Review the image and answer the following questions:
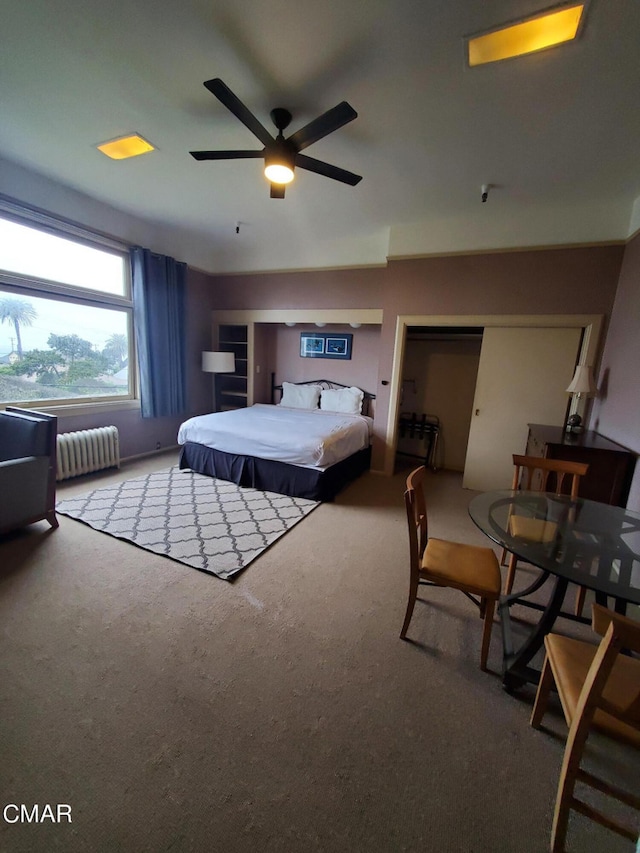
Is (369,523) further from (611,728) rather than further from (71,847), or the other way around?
(71,847)

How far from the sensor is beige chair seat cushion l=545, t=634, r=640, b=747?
0.97 m

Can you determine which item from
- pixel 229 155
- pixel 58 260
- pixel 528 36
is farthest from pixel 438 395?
pixel 58 260

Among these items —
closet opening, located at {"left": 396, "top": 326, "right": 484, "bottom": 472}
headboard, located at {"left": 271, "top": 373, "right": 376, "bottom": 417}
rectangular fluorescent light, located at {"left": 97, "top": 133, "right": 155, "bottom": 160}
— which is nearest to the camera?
rectangular fluorescent light, located at {"left": 97, "top": 133, "right": 155, "bottom": 160}

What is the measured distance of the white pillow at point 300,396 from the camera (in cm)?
486

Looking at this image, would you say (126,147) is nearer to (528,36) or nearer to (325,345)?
(528,36)

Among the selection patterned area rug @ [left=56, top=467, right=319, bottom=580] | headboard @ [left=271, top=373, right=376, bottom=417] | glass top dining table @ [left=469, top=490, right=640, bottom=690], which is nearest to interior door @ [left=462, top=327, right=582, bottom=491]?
headboard @ [left=271, top=373, right=376, bottom=417]

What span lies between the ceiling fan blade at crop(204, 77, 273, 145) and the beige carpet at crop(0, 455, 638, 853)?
2.69m

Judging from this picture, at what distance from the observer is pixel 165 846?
945mm

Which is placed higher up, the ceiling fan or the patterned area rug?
the ceiling fan

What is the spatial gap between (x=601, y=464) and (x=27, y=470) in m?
4.18

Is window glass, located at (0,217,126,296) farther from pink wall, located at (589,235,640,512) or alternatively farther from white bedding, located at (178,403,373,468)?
pink wall, located at (589,235,640,512)

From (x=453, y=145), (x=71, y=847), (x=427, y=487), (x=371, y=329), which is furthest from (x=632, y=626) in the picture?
(x=371, y=329)

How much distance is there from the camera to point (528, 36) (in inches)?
60.1

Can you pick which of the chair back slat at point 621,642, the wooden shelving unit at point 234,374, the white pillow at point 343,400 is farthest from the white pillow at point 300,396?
the chair back slat at point 621,642
